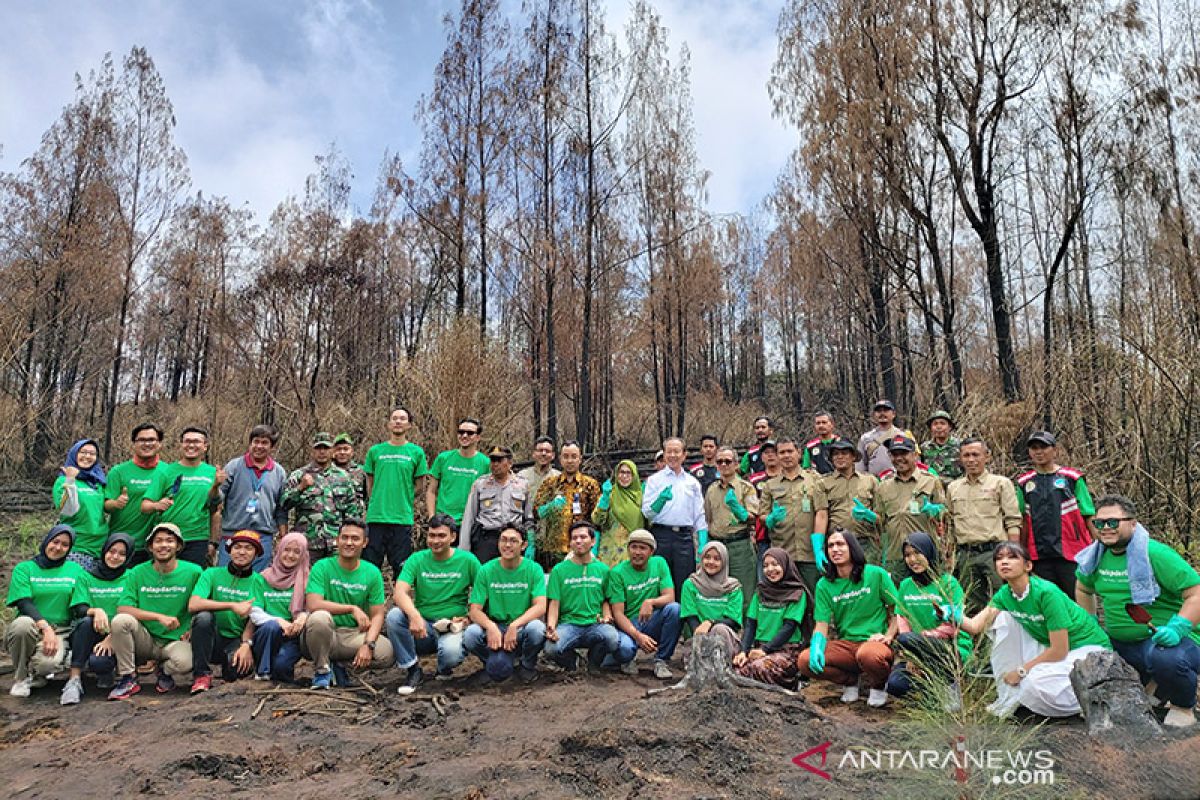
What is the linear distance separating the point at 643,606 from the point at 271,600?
2.78 meters

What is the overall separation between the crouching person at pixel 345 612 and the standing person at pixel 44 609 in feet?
5.20

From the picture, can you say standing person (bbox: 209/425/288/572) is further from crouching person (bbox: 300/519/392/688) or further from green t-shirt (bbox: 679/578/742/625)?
green t-shirt (bbox: 679/578/742/625)

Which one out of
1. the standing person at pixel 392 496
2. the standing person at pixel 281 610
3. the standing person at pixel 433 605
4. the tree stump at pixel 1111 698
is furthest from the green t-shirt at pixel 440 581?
the tree stump at pixel 1111 698

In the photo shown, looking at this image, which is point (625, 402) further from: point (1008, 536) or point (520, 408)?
point (1008, 536)

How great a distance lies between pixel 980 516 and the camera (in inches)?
205

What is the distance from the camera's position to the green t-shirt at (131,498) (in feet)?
18.3

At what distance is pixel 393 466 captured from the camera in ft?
20.4

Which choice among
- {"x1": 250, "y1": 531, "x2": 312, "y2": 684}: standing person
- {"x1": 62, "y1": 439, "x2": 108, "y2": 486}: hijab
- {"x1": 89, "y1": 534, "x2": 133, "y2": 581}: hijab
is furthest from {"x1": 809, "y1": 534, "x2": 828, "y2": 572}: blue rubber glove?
{"x1": 62, "y1": 439, "x2": 108, "y2": 486}: hijab

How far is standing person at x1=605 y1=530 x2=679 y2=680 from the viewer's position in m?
5.54

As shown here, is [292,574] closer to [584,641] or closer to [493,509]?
[493,509]

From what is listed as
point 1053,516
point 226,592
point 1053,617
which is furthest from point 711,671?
point 226,592

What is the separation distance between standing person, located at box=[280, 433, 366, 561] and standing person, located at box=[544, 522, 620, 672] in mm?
1814

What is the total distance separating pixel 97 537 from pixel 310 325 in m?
13.1

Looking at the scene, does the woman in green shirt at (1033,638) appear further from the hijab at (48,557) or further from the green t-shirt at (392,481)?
the hijab at (48,557)
